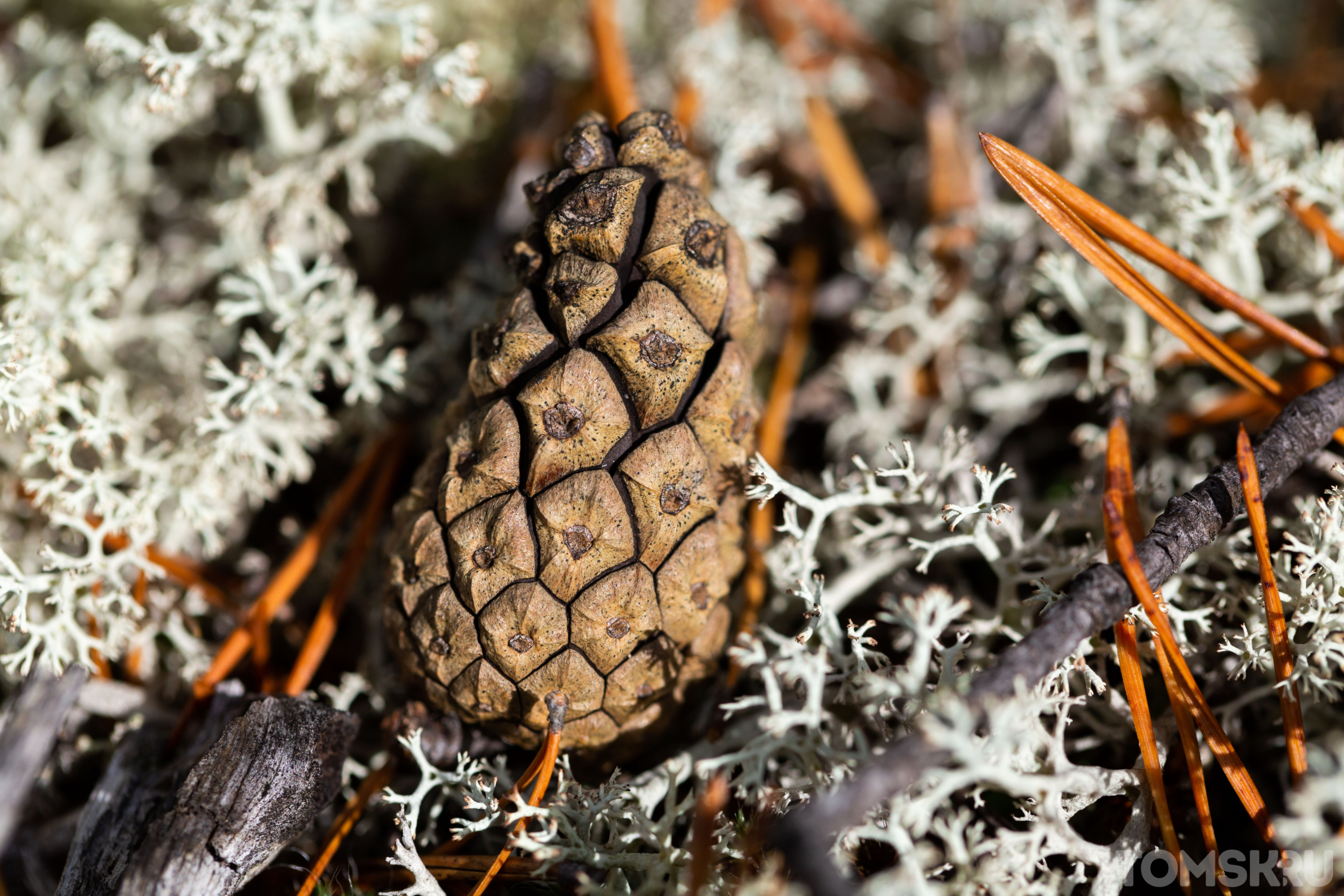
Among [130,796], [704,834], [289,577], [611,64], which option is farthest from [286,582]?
[611,64]

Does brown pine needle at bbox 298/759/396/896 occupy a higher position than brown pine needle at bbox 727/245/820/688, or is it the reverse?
brown pine needle at bbox 727/245/820/688

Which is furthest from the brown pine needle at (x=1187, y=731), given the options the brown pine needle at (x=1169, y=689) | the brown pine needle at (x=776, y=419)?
the brown pine needle at (x=776, y=419)

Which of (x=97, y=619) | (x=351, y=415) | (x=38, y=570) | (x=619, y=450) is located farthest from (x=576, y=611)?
(x=38, y=570)

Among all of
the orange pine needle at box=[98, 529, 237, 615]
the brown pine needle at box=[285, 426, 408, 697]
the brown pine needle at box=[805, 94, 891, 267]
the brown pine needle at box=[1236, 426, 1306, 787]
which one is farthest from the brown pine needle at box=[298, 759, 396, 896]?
the brown pine needle at box=[805, 94, 891, 267]

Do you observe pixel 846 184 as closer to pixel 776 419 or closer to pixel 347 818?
pixel 776 419

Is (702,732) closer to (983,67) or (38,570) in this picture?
(38,570)

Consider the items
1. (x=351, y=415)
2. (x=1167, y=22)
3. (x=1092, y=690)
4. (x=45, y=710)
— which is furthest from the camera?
(x=1167, y=22)

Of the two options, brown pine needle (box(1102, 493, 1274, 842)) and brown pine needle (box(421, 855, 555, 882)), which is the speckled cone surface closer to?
brown pine needle (box(421, 855, 555, 882))
